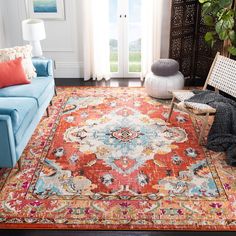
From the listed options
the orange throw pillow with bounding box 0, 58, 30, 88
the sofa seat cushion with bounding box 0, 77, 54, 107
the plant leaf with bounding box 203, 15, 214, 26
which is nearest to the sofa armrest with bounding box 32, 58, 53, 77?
the sofa seat cushion with bounding box 0, 77, 54, 107

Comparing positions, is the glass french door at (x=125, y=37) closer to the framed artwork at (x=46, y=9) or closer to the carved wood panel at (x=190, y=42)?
the carved wood panel at (x=190, y=42)

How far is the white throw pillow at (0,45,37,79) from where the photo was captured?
444 centimetres

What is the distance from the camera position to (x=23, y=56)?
4.59m

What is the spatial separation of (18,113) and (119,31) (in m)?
2.93

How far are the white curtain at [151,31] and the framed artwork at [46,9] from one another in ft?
4.39

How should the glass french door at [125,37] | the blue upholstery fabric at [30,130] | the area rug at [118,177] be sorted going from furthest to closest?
the glass french door at [125,37] → the blue upholstery fabric at [30,130] → the area rug at [118,177]

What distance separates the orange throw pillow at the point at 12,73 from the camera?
4.29 m

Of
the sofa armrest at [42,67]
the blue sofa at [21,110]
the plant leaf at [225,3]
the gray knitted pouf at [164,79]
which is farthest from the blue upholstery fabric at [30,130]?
the plant leaf at [225,3]

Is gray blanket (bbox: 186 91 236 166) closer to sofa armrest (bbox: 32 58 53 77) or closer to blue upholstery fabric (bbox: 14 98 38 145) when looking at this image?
blue upholstery fabric (bbox: 14 98 38 145)

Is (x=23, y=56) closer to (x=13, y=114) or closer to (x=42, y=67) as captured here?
(x=42, y=67)

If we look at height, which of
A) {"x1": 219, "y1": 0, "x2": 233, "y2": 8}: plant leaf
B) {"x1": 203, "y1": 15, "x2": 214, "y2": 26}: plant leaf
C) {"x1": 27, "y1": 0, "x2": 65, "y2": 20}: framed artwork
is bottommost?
{"x1": 203, "y1": 15, "x2": 214, "y2": 26}: plant leaf

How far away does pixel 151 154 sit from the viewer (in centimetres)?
385

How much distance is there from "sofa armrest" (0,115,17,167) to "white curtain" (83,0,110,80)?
293 centimetres

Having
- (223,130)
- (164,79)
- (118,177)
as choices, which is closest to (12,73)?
(118,177)
